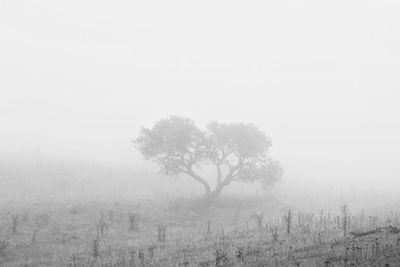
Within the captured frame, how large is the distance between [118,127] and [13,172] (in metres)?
104

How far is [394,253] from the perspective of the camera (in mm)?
11602

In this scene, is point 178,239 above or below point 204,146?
below

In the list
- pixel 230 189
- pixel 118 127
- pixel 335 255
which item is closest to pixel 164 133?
pixel 230 189

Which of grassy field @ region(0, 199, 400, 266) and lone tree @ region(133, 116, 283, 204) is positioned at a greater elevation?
lone tree @ region(133, 116, 283, 204)

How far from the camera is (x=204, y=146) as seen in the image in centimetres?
4397

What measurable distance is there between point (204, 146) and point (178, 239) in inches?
875

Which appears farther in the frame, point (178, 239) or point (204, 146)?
point (204, 146)

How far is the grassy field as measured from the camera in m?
13.4

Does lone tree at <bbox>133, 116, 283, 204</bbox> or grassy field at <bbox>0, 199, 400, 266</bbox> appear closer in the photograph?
grassy field at <bbox>0, 199, 400, 266</bbox>

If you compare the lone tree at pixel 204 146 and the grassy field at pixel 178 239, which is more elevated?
the lone tree at pixel 204 146

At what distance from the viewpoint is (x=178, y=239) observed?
22219 mm

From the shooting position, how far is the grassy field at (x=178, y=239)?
13.4 meters

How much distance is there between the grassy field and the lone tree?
4.71m

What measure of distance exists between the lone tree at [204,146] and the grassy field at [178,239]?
471cm
